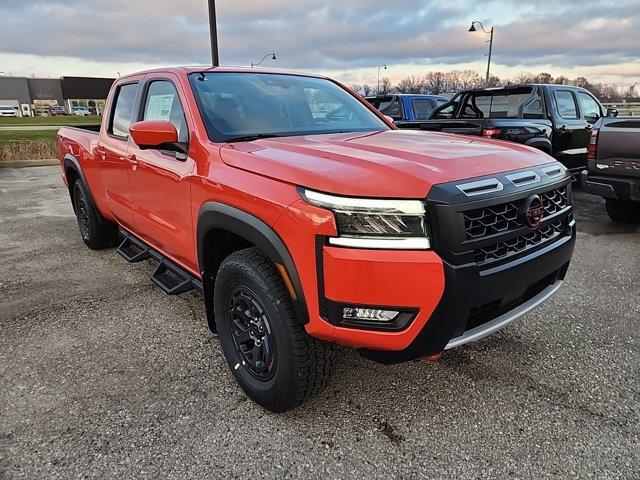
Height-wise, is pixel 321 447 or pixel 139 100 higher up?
pixel 139 100

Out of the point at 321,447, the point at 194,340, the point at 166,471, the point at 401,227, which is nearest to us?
the point at 401,227

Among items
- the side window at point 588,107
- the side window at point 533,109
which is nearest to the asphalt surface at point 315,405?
the side window at point 533,109

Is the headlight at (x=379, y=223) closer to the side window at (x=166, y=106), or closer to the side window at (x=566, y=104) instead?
the side window at (x=166, y=106)

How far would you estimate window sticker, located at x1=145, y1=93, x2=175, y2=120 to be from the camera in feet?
10.7

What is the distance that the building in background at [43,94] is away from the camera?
8912cm

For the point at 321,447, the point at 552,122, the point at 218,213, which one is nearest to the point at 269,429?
the point at 321,447

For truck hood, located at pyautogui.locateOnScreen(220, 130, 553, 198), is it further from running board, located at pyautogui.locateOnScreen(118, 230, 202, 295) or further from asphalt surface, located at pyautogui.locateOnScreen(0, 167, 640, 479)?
asphalt surface, located at pyautogui.locateOnScreen(0, 167, 640, 479)

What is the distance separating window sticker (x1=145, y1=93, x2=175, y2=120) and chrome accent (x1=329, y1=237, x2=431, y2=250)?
1.88 metres

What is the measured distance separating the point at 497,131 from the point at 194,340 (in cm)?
565

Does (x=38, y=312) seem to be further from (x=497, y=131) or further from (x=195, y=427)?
(x=497, y=131)

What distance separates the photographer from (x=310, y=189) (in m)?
2.04

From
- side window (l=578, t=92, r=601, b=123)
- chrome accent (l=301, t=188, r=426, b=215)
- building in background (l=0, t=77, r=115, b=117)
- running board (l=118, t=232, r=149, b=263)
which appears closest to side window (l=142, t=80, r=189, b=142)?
running board (l=118, t=232, r=149, b=263)

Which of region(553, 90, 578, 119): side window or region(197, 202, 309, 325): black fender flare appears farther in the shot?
region(553, 90, 578, 119): side window

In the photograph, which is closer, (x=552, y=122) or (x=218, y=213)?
(x=218, y=213)
